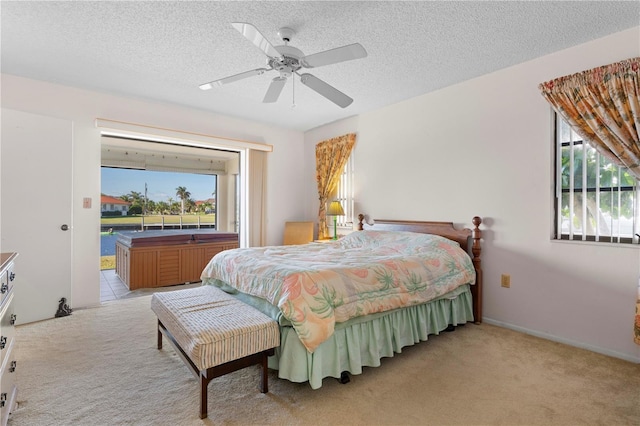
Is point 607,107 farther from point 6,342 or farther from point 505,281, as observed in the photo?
point 6,342

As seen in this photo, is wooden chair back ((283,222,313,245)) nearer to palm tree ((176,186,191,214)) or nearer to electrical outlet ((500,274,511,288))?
electrical outlet ((500,274,511,288))

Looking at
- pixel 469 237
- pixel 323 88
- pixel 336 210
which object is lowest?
pixel 469 237

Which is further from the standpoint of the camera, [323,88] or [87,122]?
[87,122]

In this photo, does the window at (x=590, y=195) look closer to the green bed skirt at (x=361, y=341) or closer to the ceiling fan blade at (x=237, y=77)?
the green bed skirt at (x=361, y=341)

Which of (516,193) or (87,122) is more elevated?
(87,122)

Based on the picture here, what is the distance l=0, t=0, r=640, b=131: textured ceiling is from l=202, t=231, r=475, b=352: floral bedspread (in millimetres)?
1729

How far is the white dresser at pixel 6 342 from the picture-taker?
56.7 inches

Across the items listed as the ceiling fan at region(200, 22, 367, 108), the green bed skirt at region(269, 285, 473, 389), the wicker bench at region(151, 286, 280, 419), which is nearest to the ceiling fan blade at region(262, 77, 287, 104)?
the ceiling fan at region(200, 22, 367, 108)

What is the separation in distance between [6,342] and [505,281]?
371cm

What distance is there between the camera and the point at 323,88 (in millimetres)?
2539

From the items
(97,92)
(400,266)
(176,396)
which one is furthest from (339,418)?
(97,92)

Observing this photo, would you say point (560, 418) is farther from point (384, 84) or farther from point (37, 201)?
point (37, 201)

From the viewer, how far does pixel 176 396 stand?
6.20 ft

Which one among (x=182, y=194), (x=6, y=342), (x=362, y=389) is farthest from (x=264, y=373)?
(x=182, y=194)
